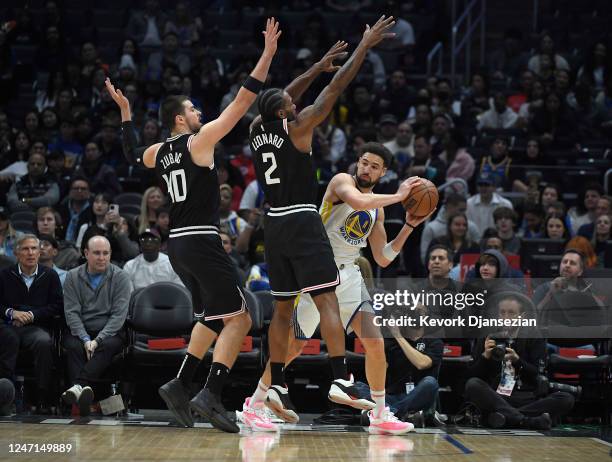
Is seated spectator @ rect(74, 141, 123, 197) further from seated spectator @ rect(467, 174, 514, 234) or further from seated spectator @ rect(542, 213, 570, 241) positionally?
seated spectator @ rect(542, 213, 570, 241)

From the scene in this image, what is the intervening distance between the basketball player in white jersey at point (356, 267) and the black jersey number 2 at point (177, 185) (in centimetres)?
120

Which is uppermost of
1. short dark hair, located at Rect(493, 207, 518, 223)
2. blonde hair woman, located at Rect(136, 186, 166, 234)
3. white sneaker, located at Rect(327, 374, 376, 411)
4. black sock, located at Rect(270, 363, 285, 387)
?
blonde hair woman, located at Rect(136, 186, 166, 234)

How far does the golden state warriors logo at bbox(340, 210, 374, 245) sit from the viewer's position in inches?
302

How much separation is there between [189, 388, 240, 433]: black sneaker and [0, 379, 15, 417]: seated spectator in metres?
2.48

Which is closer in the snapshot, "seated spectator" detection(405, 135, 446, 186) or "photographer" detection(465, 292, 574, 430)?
"photographer" detection(465, 292, 574, 430)

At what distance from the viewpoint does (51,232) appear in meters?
11.4

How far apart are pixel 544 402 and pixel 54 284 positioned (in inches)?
189

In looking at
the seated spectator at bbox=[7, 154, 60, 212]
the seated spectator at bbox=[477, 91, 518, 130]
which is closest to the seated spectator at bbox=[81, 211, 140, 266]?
the seated spectator at bbox=[7, 154, 60, 212]

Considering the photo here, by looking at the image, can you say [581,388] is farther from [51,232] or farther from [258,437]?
[51,232]

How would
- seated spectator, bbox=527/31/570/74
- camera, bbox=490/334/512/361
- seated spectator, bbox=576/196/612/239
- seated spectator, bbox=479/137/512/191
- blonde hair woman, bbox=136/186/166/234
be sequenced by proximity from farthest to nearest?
1. seated spectator, bbox=527/31/570/74
2. seated spectator, bbox=479/137/512/191
3. seated spectator, bbox=576/196/612/239
4. blonde hair woman, bbox=136/186/166/234
5. camera, bbox=490/334/512/361

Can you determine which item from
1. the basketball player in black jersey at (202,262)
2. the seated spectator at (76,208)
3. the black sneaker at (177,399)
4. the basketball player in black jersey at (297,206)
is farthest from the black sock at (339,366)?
the seated spectator at (76,208)

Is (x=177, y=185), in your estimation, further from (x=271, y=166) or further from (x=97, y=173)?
(x=97, y=173)

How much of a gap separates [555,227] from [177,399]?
6689 millimetres

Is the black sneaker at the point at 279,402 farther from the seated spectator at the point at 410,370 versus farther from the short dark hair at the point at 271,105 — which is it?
the short dark hair at the point at 271,105
